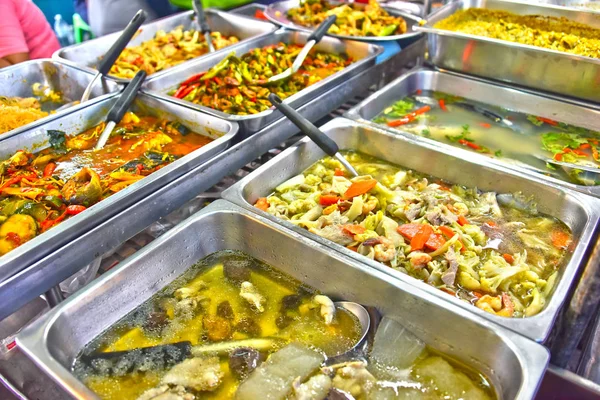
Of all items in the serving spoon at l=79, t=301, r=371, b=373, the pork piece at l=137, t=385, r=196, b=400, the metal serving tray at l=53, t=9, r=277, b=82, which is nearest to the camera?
the pork piece at l=137, t=385, r=196, b=400

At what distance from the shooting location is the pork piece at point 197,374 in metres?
1.50

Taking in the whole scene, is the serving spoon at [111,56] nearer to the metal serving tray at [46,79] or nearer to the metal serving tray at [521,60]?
the metal serving tray at [46,79]

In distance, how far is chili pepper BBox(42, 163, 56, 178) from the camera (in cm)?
237

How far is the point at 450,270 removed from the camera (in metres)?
1.82

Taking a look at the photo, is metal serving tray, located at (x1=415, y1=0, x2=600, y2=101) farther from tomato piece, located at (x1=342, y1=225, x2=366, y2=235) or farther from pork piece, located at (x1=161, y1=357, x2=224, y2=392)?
pork piece, located at (x1=161, y1=357, x2=224, y2=392)

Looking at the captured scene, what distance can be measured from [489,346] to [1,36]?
3.80 m

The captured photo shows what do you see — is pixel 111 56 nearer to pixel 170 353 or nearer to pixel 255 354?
pixel 170 353

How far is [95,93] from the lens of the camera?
10.1ft

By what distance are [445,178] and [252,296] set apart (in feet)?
4.00

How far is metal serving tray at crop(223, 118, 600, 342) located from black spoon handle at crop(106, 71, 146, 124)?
3.13 feet

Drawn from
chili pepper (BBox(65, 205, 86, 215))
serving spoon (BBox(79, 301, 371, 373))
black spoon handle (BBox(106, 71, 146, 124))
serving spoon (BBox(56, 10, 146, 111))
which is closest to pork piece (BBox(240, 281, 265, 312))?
serving spoon (BBox(79, 301, 371, 373))

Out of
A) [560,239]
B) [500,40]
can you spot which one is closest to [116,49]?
[500,40]

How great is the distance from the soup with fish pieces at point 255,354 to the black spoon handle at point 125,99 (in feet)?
4.02

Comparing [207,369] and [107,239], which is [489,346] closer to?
[207,369]
